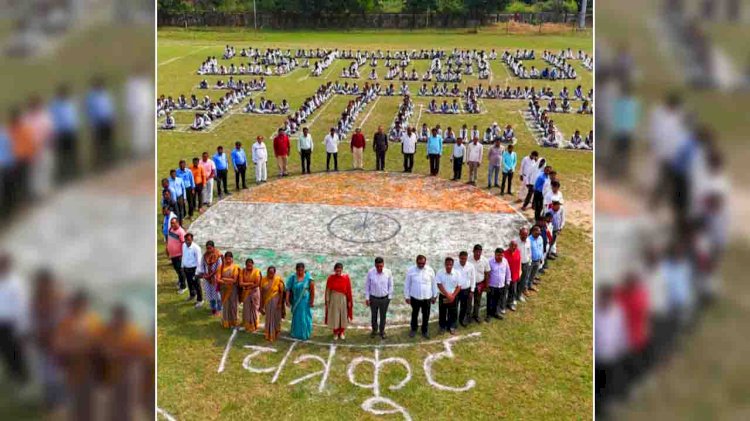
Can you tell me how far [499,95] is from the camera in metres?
31.5

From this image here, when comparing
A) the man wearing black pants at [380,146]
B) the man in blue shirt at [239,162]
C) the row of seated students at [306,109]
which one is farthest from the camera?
→ the row of seated students at [306,109]

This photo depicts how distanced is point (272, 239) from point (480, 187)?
6.29 metres

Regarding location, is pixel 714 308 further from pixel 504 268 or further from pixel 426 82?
pixel 426 82

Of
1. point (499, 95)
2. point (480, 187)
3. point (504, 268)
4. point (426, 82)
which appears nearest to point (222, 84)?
point (426, 82)

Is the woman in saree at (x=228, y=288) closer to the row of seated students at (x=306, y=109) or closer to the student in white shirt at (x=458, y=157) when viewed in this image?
the student in white shirt at (x=458, y=157)

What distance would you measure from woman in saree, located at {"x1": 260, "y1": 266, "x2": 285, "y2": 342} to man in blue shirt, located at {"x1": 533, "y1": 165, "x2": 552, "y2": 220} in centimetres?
673

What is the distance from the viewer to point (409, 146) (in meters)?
18.3

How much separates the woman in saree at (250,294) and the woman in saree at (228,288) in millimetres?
111

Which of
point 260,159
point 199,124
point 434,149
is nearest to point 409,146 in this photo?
point 434,149

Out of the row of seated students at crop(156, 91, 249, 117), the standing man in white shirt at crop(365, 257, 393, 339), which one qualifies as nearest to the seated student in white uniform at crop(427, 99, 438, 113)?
the row of seated students at crop(156, 91, 249, 117)

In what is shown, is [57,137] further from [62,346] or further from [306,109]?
[306,109]

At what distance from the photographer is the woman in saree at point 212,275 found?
10.4 m

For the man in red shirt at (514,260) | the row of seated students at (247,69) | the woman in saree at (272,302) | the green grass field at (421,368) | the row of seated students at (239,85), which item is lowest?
the green grass field at (421,368)

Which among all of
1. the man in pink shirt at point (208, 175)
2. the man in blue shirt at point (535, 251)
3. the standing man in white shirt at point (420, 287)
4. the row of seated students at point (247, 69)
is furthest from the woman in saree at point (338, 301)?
the row of seated students at point (247, 69)
